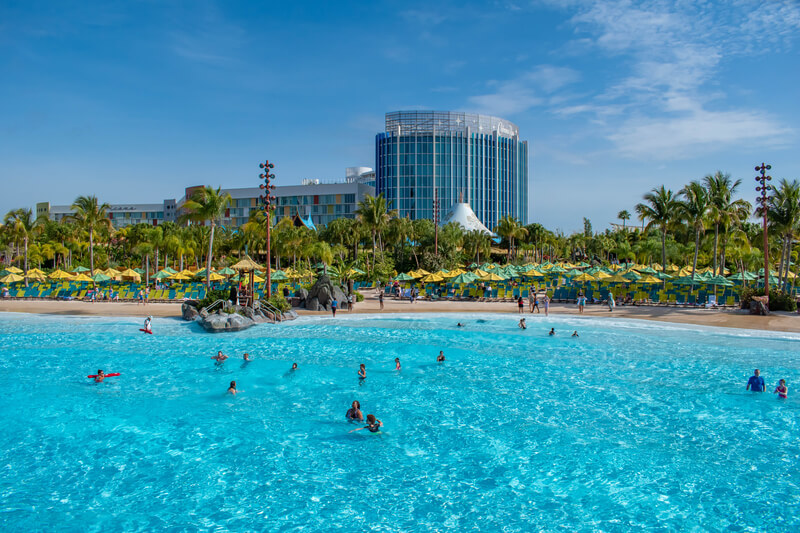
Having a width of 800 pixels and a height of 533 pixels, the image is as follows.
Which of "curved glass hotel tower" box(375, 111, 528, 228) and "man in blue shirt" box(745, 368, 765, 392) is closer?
"man in blue shirt" box(745, 368, 765, 392)

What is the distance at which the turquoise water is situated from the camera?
913 centimetres

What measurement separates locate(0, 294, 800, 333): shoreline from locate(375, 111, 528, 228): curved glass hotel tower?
250 feet

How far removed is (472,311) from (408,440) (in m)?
19.7

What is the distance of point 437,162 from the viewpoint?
367 ft

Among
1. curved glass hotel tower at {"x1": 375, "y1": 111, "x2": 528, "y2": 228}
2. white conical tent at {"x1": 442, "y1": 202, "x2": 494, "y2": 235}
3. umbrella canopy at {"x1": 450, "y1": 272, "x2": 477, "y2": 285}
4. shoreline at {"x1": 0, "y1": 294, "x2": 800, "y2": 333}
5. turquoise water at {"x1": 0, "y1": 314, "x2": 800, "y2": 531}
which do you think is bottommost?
turquoise water at {"x1": 0, "y1": 314, "x2": 800, "y2": 531}

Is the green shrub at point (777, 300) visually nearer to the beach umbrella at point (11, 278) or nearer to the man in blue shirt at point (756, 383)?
the man in blue shirt at point (756, 383)

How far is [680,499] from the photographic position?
9.49 meters

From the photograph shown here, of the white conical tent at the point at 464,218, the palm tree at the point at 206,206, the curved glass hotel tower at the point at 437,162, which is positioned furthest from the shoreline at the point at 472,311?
the curved glass hotel tower at the point at 437,162

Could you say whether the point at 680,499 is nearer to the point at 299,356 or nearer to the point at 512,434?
the point at 512,434

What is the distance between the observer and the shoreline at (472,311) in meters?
25.7

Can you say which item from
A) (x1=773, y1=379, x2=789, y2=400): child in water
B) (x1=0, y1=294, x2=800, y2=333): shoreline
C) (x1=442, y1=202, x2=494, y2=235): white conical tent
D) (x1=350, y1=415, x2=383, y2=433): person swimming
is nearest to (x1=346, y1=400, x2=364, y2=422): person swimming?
(x1=350, y1=415, x2=383, y2=433): person swimming

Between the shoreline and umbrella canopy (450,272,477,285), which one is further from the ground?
umbrella canopy (450,272,477,285)

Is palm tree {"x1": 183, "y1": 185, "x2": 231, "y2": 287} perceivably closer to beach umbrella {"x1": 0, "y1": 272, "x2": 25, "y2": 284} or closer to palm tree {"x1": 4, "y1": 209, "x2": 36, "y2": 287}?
beach umbrella {"x1": 0, "y1": 272, "x2": 25, "y2": 284}

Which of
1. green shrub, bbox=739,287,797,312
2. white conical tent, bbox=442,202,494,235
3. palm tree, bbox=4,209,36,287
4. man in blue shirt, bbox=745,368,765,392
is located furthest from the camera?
white conical tent, bbox=442,202,494,235
